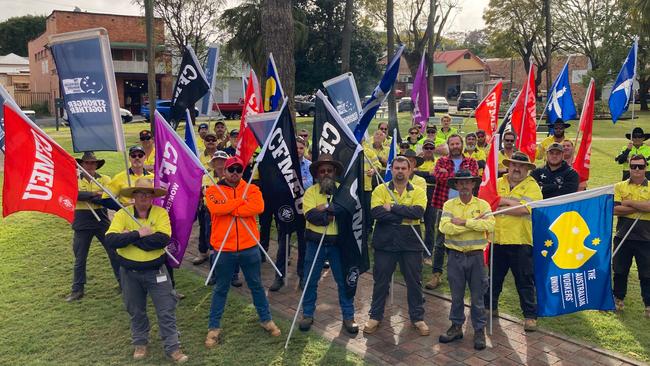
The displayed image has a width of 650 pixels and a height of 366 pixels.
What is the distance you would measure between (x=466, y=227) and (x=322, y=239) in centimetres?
160

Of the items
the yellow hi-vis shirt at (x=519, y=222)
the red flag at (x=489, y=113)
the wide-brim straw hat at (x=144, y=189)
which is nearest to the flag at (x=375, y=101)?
the yellow hi-vis shirt at (x=519, y=222)

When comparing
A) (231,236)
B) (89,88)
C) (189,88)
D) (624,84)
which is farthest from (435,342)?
(624,84)

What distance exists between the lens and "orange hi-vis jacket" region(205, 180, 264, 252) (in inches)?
247

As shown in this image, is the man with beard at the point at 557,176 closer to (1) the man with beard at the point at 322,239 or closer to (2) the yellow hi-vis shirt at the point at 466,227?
(2) the yellow hi-vis shirt at the point at 466,227

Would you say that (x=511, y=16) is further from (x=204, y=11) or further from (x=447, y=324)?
(x=447, y=324)

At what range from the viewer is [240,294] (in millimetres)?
7852

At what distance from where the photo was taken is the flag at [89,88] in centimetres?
619

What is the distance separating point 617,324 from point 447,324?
198cm

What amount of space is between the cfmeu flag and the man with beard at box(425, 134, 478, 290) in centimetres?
183

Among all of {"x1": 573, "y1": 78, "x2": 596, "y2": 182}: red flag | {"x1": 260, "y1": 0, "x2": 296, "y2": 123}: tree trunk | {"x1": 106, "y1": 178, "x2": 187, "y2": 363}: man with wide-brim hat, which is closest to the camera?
{"x1": 106, "y1": 178, "x2": 187, "y2": 363}: man with wide-brim hat

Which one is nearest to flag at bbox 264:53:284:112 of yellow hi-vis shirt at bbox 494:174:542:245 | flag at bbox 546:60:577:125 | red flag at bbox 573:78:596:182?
yellow hi-vis shirt at bbox 494:174:542:245

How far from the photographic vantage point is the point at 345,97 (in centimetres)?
933

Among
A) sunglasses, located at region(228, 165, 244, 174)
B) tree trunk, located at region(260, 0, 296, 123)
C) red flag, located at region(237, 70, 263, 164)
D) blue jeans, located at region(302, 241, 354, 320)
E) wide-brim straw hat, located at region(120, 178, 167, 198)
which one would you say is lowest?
blue jeans, located at region(302, 241, 354, 320)

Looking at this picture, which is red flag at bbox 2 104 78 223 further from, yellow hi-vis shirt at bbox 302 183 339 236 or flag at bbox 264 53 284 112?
flag at bbox 264 53 284 112
